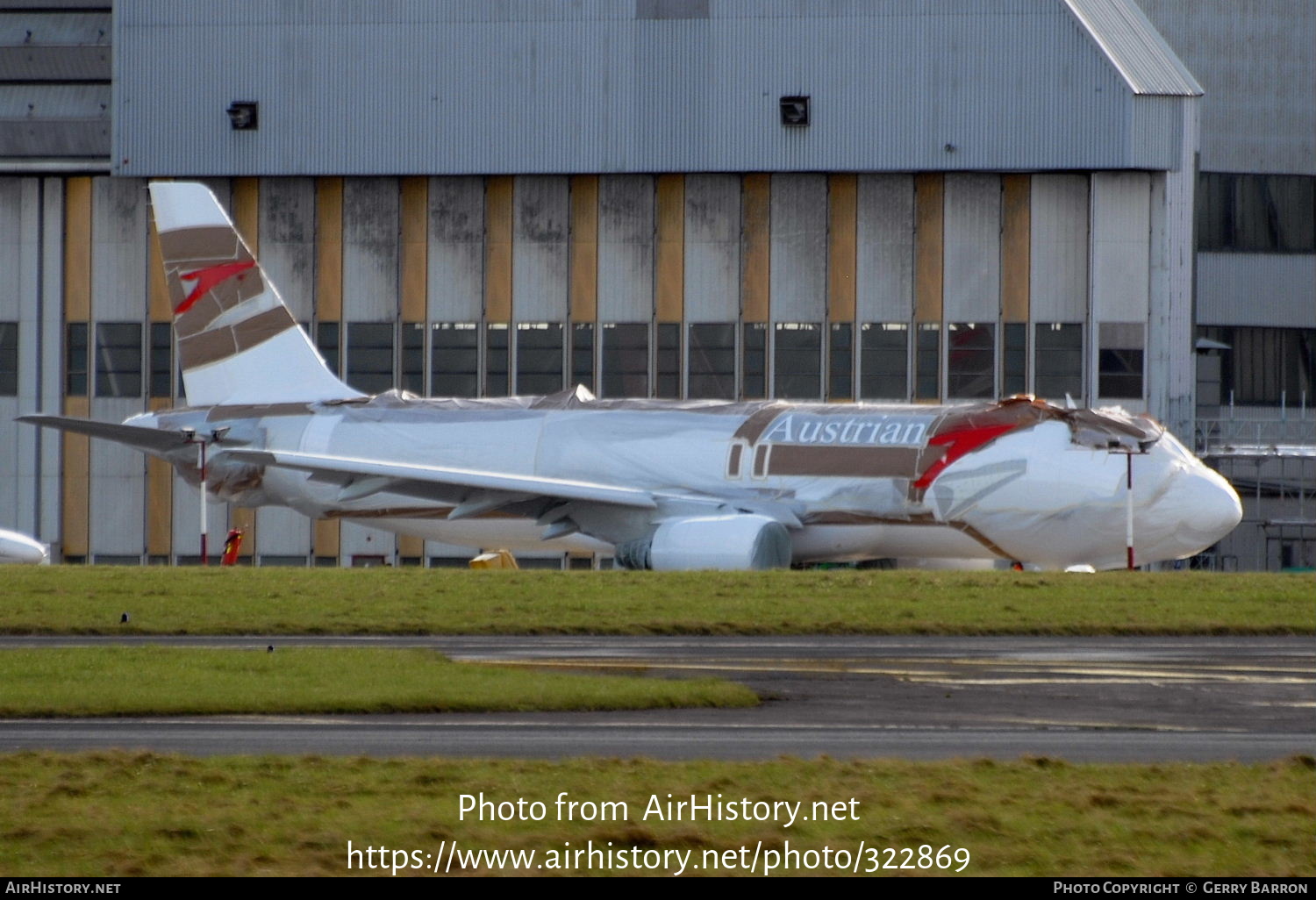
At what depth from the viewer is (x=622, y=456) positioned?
112 ft

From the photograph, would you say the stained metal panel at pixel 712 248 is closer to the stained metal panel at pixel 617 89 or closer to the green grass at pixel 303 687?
the stained metal panel at pixel 617 89

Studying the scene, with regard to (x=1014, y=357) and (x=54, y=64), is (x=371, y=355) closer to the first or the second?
(x=54, y=64)

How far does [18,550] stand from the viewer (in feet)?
143

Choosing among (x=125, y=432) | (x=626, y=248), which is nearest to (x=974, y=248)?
(x=626, y=248)

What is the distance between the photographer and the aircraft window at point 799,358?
47375mm

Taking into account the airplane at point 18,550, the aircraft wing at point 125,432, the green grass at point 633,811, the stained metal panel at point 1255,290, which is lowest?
the airplane at point 18,550

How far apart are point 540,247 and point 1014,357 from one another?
12.3m

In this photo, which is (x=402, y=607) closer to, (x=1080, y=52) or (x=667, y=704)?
(x=667, y=704)

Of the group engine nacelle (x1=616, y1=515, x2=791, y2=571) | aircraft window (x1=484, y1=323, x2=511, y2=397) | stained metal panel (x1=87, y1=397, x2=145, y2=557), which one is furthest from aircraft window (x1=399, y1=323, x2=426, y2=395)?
engine nacelle (x1=616, y1=515, x2=791, y2=571)

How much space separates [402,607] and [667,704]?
30.6 ft

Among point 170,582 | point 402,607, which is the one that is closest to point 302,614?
point 402,607

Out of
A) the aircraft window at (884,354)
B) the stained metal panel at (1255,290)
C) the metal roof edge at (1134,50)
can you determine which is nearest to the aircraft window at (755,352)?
the aircraft window at (884,354)

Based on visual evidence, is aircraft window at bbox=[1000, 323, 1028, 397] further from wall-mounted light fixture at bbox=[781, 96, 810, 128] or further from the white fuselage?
the white fuselage

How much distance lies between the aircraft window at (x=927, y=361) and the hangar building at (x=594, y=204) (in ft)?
0.25
